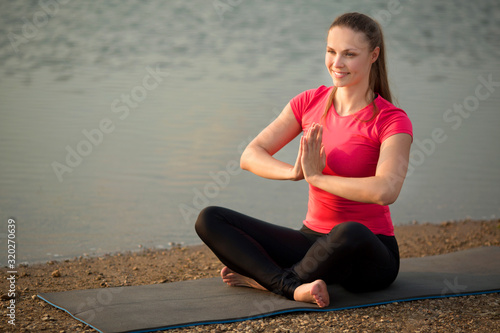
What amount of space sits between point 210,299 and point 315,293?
572mm

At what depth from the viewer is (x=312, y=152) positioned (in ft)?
10.4

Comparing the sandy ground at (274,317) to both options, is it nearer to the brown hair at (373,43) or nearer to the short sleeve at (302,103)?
the brown hair at (373,43)

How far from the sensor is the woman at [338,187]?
10.2 ft

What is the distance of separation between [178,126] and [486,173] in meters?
3.51

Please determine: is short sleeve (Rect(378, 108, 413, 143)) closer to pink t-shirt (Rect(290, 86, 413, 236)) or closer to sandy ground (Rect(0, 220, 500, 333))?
pink t-shirt (Rect(290, 86, 413, 236))

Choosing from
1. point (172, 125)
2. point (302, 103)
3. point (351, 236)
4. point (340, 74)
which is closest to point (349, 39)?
point (340, 74)

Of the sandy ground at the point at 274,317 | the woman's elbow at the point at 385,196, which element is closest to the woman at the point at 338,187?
the woman's elbow at the point at 385,196

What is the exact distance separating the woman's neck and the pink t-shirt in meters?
0.04

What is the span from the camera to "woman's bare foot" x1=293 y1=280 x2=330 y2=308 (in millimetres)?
3078

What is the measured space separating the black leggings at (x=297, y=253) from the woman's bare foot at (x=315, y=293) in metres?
0.07

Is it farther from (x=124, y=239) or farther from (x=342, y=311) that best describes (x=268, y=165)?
(x=124, y=239)

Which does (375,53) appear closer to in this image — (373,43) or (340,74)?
(373,43)

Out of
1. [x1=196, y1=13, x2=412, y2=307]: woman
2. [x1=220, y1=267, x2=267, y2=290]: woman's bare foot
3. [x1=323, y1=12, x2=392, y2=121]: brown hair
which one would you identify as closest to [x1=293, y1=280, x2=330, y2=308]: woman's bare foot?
[x1=196, y1=13, x2=412, y2=307]: woman

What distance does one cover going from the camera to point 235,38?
15.9 meters
